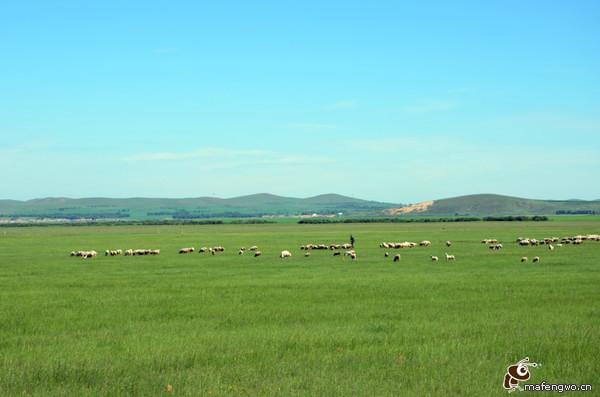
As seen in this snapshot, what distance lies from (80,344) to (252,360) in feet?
16.5

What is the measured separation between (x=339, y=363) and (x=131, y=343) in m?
5.82

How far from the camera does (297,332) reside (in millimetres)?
15680

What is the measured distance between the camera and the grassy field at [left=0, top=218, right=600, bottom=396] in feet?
37.3

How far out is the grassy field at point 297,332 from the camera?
11383 millimetres

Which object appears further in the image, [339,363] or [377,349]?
[377,349]

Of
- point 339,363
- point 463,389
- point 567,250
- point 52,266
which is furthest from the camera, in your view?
point 567,250

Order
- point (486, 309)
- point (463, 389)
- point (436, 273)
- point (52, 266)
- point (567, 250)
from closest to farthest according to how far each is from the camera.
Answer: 1. point (463, 389)
2. point (486, 309)
3. point (436, 273)
4. point (52, 266)
5. point (567, 250)

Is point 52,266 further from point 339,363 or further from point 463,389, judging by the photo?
point 463,389

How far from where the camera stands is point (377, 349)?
13719 mm

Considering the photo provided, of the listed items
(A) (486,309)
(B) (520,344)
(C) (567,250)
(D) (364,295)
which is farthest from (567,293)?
(C) (567,250)

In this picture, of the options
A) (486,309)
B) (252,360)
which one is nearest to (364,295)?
(486,309)

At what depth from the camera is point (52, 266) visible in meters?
38.6

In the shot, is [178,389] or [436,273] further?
[436,273]

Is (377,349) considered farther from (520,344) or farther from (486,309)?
(486,309)
